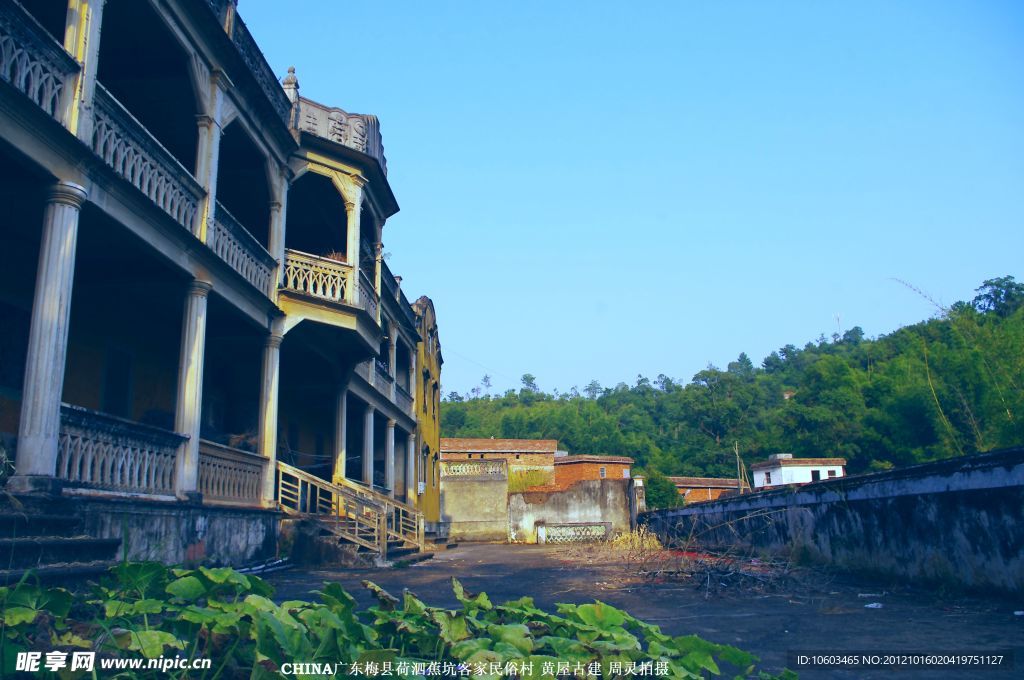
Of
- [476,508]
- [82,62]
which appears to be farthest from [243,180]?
[476,508]

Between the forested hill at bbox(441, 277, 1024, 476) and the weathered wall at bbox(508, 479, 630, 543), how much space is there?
412 inches

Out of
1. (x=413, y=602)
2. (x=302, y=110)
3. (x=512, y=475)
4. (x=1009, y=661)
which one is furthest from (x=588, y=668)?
(x=512, y=475)

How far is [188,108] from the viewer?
32.9 ft

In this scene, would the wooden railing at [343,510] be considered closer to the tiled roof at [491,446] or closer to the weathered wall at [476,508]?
the weathered wall at [476,508]

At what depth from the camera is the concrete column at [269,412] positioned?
11117 millimetres

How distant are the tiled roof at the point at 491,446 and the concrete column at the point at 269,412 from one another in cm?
3771

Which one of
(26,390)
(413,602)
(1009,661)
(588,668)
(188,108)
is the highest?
(188,108)

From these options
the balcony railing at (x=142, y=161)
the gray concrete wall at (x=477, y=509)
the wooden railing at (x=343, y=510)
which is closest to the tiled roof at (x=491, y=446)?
the gray concrete wall at (x=477, y=509)

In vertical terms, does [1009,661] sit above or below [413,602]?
below

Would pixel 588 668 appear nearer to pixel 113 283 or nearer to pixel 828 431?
pixel 113 283

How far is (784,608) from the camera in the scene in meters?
6.15

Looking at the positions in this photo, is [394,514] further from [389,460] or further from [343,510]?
[389,460]

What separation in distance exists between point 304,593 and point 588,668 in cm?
518

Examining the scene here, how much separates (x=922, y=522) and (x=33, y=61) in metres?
9.37
